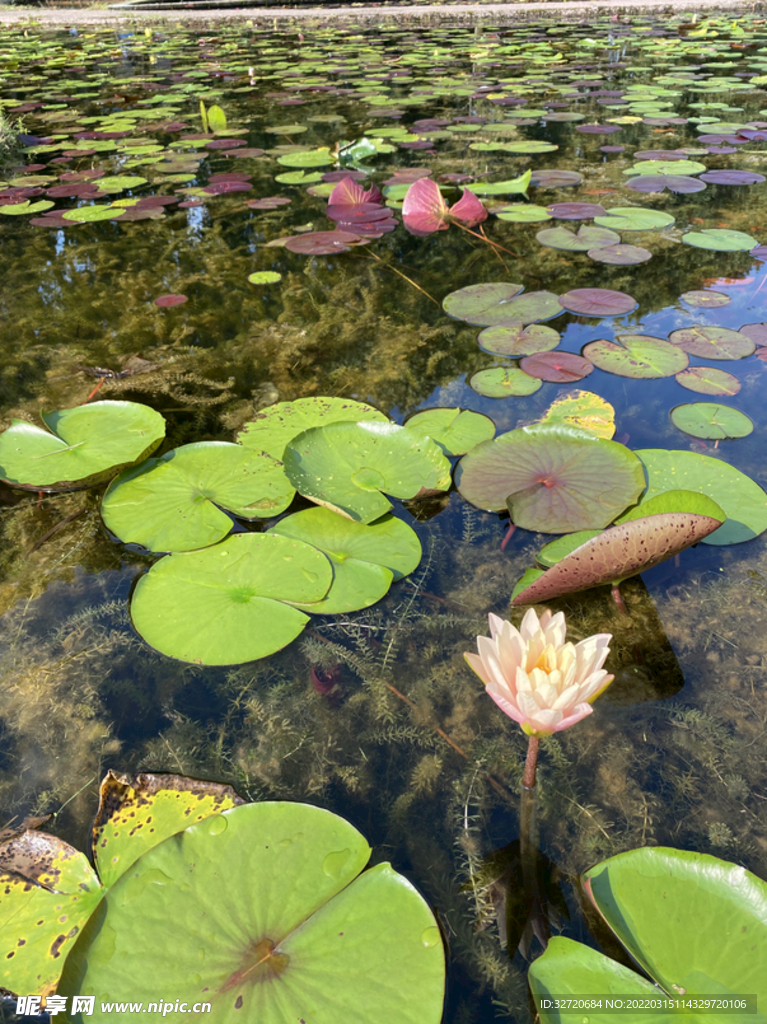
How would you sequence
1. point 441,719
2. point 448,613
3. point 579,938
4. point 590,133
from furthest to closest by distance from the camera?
point 590,133 → point 448,613 → point 441,719 → point 579,938

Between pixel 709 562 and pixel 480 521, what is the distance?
1.61 feet

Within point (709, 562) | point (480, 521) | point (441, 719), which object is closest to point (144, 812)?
point (441, 719)

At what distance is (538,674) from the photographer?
2.50 ft

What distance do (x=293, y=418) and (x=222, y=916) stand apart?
119 centimetres

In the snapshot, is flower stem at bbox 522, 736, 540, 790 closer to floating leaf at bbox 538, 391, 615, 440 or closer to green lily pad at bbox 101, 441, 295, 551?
green lily pad at bbox 101, 441, 295, 551

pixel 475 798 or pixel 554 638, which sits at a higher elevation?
pixel 554 638

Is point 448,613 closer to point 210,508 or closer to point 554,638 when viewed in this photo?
point 554,638

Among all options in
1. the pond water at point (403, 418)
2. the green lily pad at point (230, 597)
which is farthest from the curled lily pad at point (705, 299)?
the green lily pad at point (230, 597)

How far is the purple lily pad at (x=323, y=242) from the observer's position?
2.70 meters

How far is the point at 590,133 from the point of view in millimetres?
4293

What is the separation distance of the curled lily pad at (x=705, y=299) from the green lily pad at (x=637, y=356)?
Result: 0.38 metres

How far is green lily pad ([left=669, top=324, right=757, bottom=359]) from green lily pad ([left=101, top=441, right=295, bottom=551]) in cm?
139

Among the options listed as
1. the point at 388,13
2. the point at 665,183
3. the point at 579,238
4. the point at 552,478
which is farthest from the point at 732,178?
the point at 388,13

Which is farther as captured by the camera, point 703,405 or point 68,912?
point 703,405
